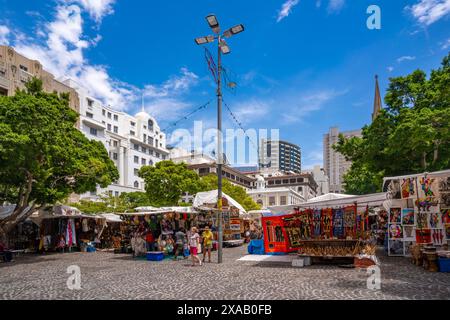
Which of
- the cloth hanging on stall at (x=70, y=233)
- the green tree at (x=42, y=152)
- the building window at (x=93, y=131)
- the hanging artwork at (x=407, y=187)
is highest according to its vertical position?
the building window at (x=93, y=131)

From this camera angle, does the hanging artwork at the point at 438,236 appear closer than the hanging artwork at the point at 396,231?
Yes

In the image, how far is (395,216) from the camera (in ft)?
50.0

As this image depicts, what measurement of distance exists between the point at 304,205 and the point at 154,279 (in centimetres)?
806

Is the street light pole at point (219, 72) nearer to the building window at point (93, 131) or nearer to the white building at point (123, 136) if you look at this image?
the white building at point (123, 136)

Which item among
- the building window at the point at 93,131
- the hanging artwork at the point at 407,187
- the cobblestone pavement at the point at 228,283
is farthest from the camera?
the building window at the point at 93,131

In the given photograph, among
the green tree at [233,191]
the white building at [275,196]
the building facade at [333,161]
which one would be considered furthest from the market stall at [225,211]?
the building facade at [333,161]

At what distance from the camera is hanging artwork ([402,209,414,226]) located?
46.9 feet

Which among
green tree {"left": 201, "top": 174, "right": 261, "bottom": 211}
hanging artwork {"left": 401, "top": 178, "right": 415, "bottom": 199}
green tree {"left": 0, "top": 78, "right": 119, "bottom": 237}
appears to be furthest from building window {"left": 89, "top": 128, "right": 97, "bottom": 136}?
hanging artwork {"left": 401, "top": 178, "right": 415, "bottom": 199}

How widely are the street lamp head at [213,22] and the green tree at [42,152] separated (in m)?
8.42

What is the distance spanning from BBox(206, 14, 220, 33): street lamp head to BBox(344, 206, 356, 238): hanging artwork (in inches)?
377

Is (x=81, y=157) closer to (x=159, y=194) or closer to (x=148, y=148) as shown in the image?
(x=159, y=194)

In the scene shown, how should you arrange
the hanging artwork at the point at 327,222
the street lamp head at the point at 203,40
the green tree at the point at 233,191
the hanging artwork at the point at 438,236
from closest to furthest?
the hanging artwork at the point at 438,236 → the hanging artwork at the point at 327,222 → the street lamp head at the point at 203,40 → the green tree at the point at 233,191

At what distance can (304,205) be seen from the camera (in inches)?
647

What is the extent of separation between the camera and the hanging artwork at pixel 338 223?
47.9 feet
